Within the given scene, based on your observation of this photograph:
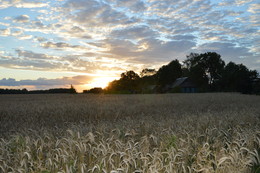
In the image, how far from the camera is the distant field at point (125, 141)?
3.68 metres

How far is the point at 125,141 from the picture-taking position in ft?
17.7

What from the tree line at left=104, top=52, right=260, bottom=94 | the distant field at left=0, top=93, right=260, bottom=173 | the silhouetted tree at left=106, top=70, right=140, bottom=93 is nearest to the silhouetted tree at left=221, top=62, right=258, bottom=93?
the tree line at left=104, top=52, right=260, bottom=94

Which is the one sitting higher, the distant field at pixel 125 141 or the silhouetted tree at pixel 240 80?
the silhouetted tree at pixel 240 80

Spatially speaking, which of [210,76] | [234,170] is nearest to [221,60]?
[210,76]

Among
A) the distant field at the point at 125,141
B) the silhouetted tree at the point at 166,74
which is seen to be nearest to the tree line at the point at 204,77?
the silhouetted tree at the point at 166,74

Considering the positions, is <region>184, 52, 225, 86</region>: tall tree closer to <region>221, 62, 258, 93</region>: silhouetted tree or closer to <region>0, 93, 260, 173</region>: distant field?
<region>221, 62, 258, 93</region>: silhouetted tree

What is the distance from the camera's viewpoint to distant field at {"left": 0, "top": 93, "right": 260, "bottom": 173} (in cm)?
368

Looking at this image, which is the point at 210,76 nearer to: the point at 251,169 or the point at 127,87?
the point at 127,87

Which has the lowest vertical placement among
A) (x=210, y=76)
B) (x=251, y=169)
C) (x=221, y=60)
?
(x=251, y=169)

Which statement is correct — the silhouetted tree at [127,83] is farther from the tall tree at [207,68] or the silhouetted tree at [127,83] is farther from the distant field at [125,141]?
the distant field at [125,141]

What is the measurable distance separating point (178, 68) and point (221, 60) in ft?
39.0

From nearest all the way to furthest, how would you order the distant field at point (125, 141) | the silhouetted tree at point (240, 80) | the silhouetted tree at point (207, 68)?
the distant field at point (125, 141) → the silhouetted tree at point (240, 80) → the silhouetted tree at point (207, 68)

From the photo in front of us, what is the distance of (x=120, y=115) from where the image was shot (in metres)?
11.6

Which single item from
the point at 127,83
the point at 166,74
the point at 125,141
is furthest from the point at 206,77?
the point at 125,141
